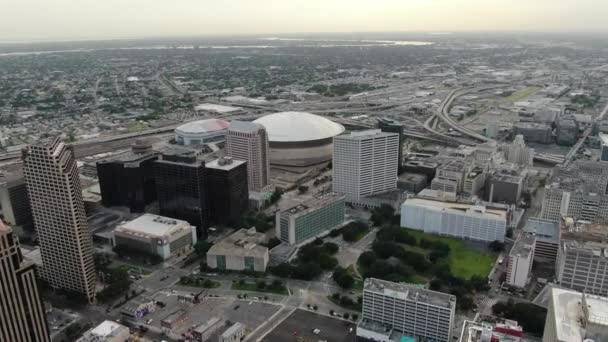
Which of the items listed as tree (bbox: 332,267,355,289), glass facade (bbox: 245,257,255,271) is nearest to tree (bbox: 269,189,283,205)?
glass facade (bbox: 245,257,255,271)

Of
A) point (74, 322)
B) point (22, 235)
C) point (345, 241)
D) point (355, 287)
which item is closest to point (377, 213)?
point (345, 241)

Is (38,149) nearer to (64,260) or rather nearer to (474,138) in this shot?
(64,260)

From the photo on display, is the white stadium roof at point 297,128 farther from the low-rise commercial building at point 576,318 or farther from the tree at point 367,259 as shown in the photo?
the low-rise commercial building at point 576,318

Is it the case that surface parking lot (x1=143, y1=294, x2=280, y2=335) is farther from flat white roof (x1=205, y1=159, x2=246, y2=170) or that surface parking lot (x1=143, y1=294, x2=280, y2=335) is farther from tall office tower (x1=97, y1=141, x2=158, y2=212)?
tall office tower (x1=97, y1=141, x2=158, y2=212)

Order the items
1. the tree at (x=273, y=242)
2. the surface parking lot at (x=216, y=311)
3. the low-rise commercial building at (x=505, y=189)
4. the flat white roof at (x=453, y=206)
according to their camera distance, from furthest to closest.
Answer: the low-rise commercial building at (x=505, y=189) < the flat white roof at (x=453, y=206) < the tree at (x=273, y=242) < the surface parking lot at (x=216, y=311)

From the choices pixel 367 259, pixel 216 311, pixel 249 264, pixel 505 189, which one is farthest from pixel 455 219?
pixel 216 311

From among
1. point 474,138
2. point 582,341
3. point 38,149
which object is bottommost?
point 474,138

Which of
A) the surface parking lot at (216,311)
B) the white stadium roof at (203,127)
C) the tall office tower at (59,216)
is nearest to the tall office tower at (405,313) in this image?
the surface parking lot at (216,311)

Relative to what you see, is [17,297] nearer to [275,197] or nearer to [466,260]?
[466,260]

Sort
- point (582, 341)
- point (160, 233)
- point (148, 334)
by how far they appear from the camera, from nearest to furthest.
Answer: point (582, 341) → point (148, 334) → point (160, 233)
